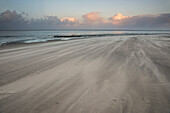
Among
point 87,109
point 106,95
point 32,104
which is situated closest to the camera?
point 87,109

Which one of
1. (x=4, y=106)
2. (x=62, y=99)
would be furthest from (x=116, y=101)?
(x=4, y=106)

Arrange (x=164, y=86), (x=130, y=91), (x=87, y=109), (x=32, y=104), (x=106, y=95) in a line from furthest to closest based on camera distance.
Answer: (x=164, y=86)
(x=130, y=91)
(x=106, y=95)
(x=32, y=104)
(x=87, y=109)

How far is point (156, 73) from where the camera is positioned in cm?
331

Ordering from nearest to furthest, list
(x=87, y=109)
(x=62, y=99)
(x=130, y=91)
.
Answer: (x=87, y=109) < (x=62, y=99) < (x=130, y=91)

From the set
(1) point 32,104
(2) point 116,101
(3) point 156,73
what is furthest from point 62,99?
(3) point 156,73

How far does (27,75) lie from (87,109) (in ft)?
7.90

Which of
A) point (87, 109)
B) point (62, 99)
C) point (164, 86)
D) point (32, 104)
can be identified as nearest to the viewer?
point (87, 109)

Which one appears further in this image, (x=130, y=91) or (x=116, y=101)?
(x=130, y=91)

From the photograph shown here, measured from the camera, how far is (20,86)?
2.54 meters

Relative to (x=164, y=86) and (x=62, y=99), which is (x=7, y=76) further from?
(x=164, y=86)

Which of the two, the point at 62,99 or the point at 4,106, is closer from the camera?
the point at 4,106

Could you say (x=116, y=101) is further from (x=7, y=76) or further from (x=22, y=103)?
(x=7, y=76)

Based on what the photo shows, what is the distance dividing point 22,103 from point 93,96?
1360 mm

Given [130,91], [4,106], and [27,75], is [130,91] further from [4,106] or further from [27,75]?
[27,75]
